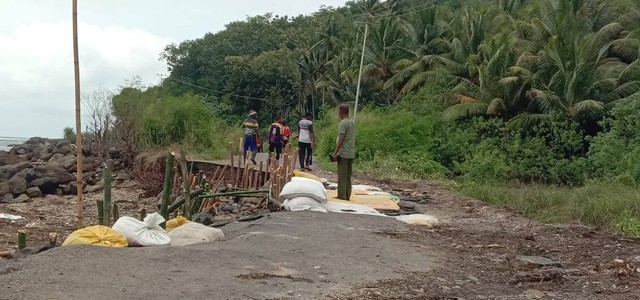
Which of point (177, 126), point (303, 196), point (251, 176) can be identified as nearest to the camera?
point (303, 196)

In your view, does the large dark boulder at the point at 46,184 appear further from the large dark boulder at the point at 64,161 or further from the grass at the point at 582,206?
the grass at the point at 582,206

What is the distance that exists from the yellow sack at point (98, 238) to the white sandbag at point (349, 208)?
4.42 meters

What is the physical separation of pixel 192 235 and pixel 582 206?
677cm

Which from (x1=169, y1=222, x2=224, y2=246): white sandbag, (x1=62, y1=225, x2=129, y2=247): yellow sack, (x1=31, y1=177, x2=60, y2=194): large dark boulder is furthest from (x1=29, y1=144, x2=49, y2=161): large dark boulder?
(x1=62, y1=225, x2=129, y2=247): yellow sack

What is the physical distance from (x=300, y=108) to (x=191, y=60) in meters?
14.7

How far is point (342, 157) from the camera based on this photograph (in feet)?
40.5

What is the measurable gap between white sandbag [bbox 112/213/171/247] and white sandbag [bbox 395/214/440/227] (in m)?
4.26

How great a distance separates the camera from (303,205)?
1121cm

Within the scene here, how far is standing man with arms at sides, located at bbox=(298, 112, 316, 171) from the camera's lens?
1783cm

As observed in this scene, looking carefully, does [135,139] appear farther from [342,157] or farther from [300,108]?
[300,108]

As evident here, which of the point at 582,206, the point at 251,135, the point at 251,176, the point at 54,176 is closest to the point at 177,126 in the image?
the point at 54,176

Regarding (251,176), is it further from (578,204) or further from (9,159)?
(9,159)

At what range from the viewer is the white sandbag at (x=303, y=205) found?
1122 cm

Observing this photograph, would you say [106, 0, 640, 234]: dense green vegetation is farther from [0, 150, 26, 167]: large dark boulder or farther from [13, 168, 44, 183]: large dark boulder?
[0, 150, 26, 167]: large dark boulder
